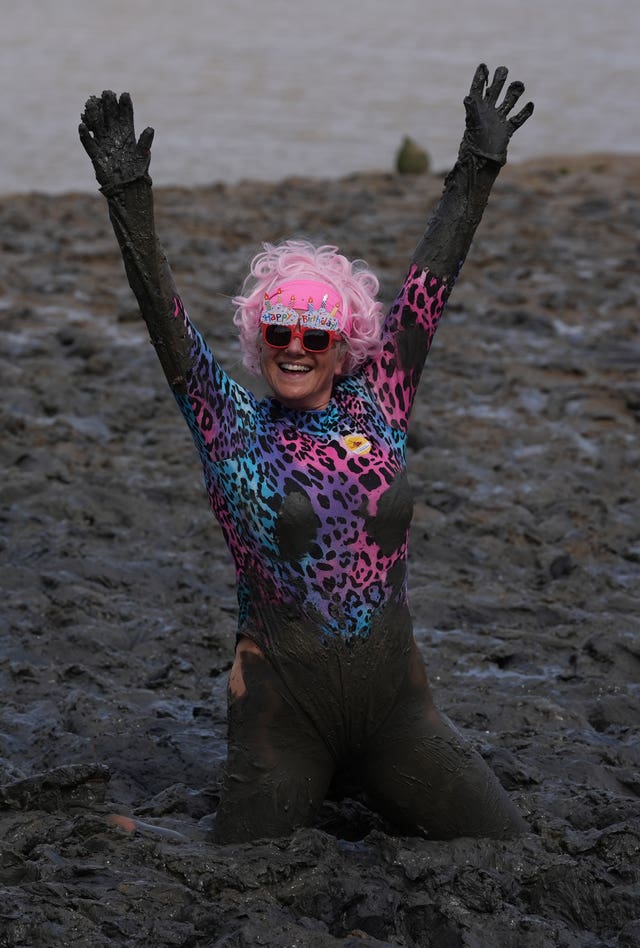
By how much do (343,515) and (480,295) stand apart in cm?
772

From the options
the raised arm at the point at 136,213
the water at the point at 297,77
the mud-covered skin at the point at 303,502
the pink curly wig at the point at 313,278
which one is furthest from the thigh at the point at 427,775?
the water at the point at 297,77

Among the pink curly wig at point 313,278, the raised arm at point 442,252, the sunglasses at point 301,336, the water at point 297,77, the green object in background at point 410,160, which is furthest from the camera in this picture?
the water at point 297,77

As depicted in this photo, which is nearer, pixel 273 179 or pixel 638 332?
pixel 638 332

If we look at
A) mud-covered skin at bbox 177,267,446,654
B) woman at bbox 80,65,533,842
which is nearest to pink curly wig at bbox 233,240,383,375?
woman at bbox 80,65,533,842

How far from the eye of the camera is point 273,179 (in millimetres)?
19078

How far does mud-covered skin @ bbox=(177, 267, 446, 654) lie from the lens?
375cm

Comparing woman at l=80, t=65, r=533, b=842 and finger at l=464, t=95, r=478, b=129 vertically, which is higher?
finger at l=464, t=95, r=478, b=129

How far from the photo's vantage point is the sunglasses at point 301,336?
3.80m

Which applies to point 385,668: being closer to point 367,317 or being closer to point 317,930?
point 317,930

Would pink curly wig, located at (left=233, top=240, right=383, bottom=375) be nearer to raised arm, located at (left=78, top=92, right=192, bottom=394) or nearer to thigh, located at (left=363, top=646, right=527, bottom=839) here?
raised arm, located at (left=78, top=92, right=192, bottom=394)

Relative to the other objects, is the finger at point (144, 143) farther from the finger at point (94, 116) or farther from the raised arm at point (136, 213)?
the finger at point (94, 116)

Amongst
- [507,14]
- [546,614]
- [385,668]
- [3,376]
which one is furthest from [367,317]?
[507,14]

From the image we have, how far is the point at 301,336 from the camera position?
150 inches

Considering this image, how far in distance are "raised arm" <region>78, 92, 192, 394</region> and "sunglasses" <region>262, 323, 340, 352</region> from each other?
0.76 feet
